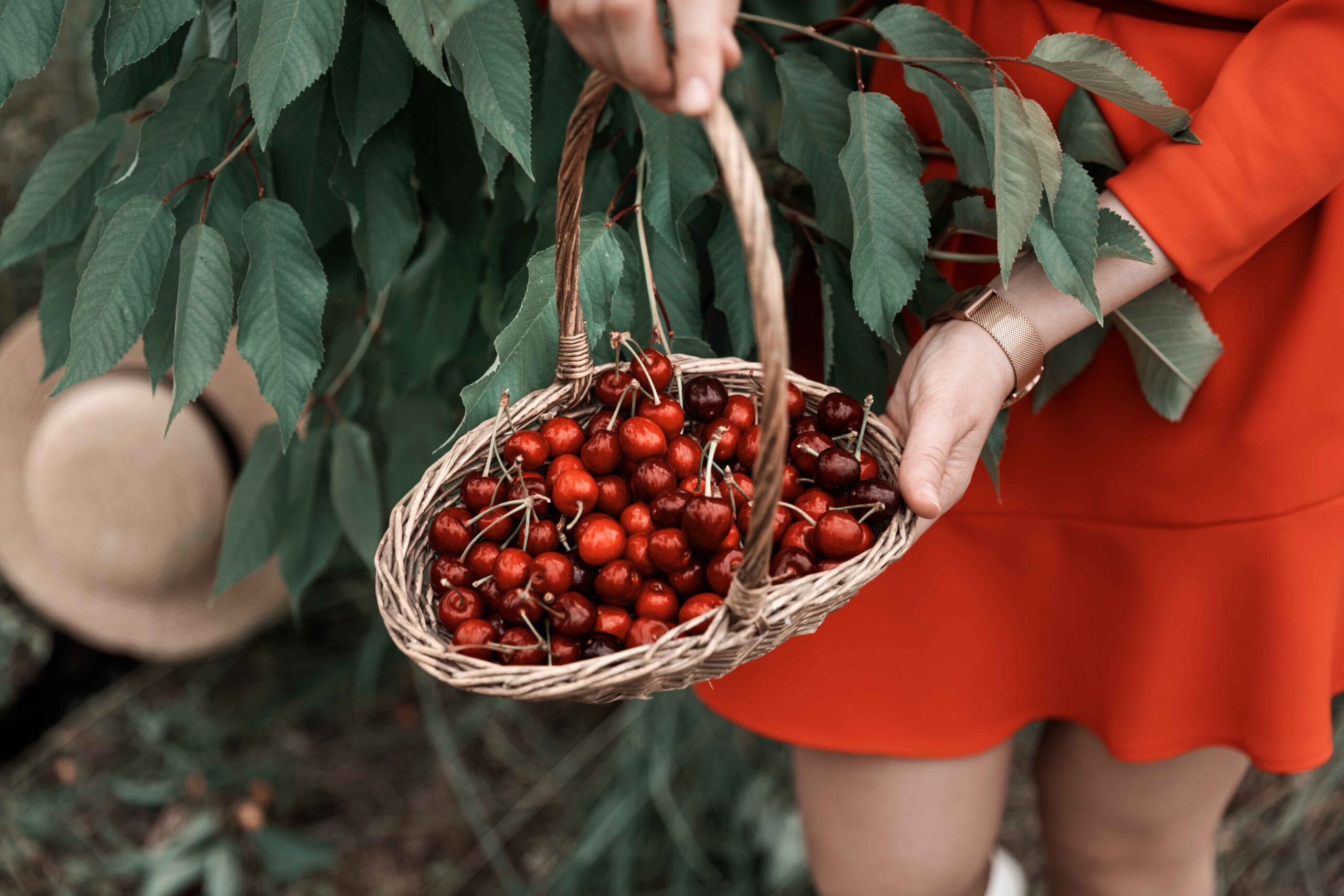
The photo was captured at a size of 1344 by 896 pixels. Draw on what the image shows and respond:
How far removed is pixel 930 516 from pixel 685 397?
0.73 ft

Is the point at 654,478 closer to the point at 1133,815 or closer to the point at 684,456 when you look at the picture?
the point at 684,456

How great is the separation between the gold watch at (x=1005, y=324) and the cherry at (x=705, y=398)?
0.60 ft

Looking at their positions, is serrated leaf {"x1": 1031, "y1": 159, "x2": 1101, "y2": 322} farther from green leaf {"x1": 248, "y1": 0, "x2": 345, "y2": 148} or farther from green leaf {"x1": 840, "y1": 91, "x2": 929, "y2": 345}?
green leaf {"x1": 248, "y1": 0, "x2": 345, "y2": 148}

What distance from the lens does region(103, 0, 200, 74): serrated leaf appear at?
583 millimetres

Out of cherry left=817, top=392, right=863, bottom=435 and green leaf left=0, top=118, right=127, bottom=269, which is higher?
green leaf left=0, top=118, right=127, bottom=269

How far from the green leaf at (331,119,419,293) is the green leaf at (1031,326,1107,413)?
1.70 feet

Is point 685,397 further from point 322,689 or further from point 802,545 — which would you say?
point 322,689

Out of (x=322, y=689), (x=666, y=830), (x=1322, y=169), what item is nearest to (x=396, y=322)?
(x=1322, y=169)

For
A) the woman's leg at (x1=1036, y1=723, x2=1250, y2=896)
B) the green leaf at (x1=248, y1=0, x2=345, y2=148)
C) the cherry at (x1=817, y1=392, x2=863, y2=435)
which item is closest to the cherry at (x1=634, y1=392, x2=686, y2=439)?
the cherry at (x1=817, y1=392, x2=863, y2=435)

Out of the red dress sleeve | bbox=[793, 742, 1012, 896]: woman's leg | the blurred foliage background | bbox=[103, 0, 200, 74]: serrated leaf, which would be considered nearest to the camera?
bbox=[103, 0, 200, 74]: serrated leaf

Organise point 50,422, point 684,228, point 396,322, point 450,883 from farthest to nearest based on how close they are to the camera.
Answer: point 450,883 < point 50,422 < point 396,322 < point 684,228

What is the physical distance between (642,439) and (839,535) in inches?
6.5

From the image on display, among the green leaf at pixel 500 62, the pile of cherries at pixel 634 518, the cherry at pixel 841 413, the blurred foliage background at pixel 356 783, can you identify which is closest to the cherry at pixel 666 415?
the pile of cherries at pixel 634 518

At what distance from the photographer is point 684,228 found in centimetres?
76
